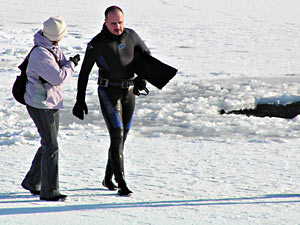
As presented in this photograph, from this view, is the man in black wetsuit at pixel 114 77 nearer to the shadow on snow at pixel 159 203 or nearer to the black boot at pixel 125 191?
the black boot at pixel 125 191

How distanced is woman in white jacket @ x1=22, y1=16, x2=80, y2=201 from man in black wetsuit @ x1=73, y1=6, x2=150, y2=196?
1.19 feet

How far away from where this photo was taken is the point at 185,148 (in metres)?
6.65

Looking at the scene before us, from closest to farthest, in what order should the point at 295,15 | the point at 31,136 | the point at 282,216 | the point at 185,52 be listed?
the point at 282,216
the point at 31,136
the point at 185,52
the point at 295,15

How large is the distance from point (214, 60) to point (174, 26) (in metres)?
6.46

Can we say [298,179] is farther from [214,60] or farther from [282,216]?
[214,60]

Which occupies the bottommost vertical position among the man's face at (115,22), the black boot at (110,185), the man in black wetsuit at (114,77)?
the black boot at (110,185)

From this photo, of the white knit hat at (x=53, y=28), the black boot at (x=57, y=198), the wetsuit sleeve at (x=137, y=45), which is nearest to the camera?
the white knit hat at (x=53, y=28)

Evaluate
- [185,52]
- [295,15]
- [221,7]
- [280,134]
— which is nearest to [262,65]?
[185,52]

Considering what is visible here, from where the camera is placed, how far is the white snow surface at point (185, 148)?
4352 millimetres

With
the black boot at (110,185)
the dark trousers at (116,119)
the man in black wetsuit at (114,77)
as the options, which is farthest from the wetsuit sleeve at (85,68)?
the black boot at (110,185)

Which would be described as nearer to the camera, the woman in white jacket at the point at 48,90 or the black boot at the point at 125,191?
the woman in white jacket at the point at 48,90

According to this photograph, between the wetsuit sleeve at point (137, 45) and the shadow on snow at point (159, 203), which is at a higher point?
the wetsuit sleeve at point (137, 45)

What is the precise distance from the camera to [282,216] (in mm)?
4266

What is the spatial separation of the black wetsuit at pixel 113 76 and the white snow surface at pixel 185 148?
1.30 feet
